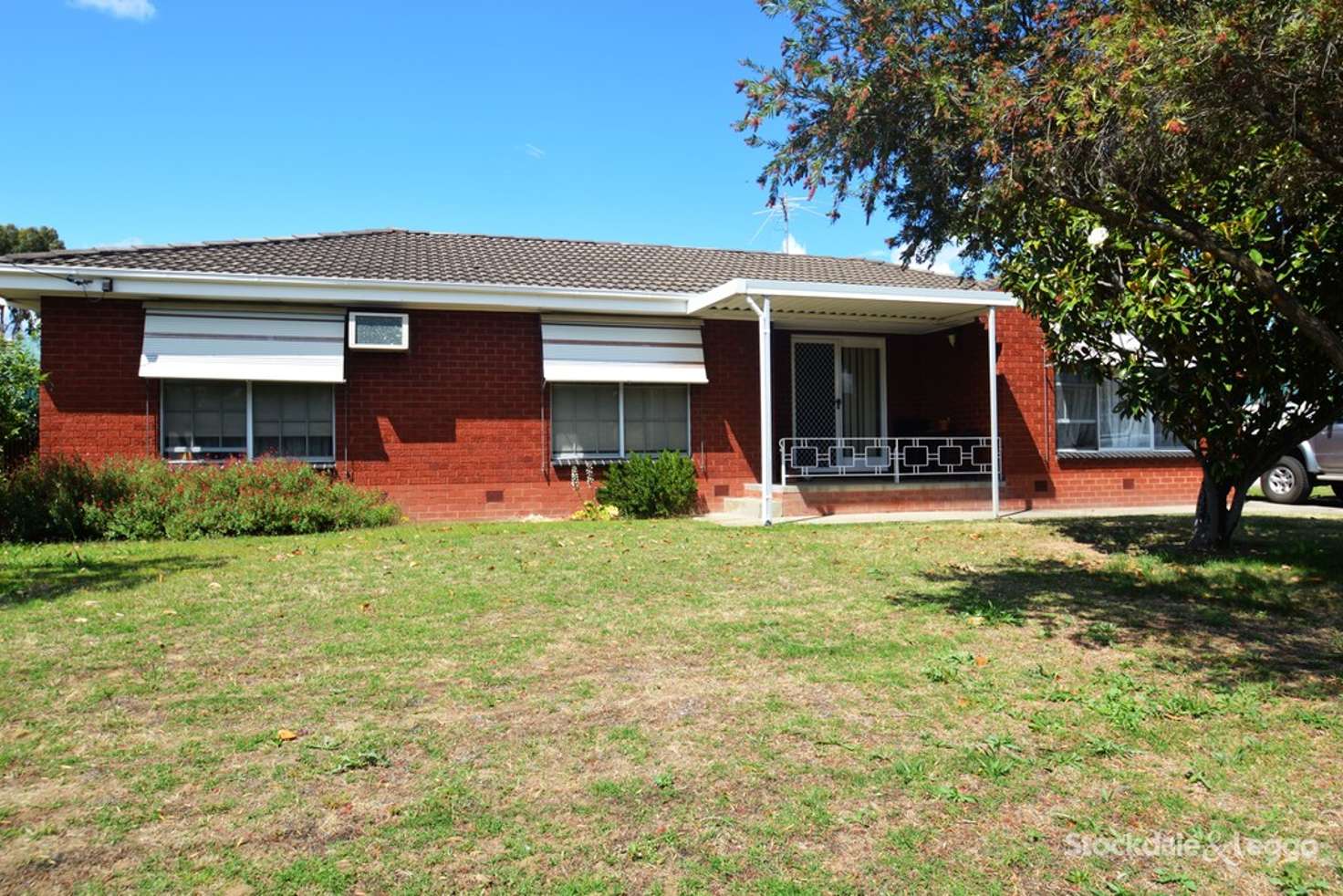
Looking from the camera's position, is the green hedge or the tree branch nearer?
the tree branch

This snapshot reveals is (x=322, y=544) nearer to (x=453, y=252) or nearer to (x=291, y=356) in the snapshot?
(x=291, y=356)

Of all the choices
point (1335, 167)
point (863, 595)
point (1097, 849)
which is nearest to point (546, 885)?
point (1097, 849)

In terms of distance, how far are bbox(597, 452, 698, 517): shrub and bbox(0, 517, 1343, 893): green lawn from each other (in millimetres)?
5428

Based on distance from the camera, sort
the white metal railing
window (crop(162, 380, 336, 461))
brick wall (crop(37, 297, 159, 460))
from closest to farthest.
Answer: brick wall (crop(37, 297, 159, 460))
window (crop(162, 380, 336, 461))
the white metal railing

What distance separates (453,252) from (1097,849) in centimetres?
1397

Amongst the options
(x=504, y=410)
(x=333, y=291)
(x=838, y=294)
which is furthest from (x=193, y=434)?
(x=838, y=294)

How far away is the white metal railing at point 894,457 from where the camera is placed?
1470 cm

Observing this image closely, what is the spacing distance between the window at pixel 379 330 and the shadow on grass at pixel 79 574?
450 cm

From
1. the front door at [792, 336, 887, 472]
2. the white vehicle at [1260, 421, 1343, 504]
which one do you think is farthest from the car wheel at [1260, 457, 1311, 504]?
the front door at [792, 336, 887, 472]

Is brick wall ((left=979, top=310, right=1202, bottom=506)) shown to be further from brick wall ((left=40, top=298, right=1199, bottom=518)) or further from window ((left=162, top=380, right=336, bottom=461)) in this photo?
window ((left=162, top=380, right=336, bottom=461))

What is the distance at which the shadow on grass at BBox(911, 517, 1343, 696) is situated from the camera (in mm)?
5504

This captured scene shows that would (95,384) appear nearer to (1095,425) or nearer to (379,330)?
(379,330)

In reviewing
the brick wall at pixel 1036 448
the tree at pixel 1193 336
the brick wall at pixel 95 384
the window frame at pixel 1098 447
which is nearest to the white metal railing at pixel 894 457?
the brick wall at pixel 1036 448

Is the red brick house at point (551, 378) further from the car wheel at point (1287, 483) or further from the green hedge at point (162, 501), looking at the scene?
the car wheel at point (1287, 483)
